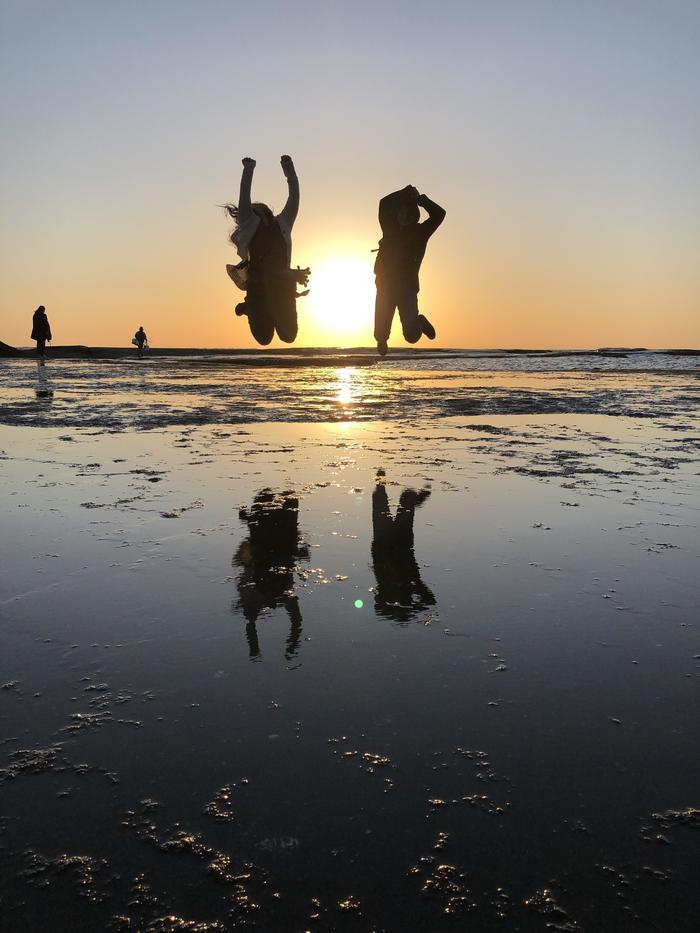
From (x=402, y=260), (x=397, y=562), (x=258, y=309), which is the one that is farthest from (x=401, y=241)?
(x=397, y=562)

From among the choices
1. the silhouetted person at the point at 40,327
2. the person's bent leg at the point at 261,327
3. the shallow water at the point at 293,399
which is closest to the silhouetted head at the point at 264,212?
the person's bent leg at the point at 261,327

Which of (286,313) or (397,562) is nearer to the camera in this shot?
(286,313)

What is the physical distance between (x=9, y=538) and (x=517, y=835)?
4963mm

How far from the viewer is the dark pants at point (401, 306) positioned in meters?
4.94

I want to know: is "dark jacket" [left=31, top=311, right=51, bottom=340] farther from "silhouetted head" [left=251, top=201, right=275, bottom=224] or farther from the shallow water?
"silhouetted head" [left=251, top=201, right=275, bottom=224]

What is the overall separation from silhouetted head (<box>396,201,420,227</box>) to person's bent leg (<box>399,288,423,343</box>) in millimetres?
474

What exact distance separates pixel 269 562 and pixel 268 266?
2.18 meters

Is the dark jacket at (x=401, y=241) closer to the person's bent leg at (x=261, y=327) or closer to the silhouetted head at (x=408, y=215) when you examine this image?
the silhouetted head at (x=408, y=215)

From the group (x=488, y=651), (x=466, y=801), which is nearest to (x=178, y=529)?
(x=488, y=651)

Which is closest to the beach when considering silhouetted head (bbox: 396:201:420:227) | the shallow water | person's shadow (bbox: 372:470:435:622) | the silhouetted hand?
person's shadow (bbox: 372:470:435:622)

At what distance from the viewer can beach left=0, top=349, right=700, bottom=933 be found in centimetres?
234

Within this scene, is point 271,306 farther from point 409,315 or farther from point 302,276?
point 409,315

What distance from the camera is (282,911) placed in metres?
2.25

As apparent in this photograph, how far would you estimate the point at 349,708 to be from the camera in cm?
339
